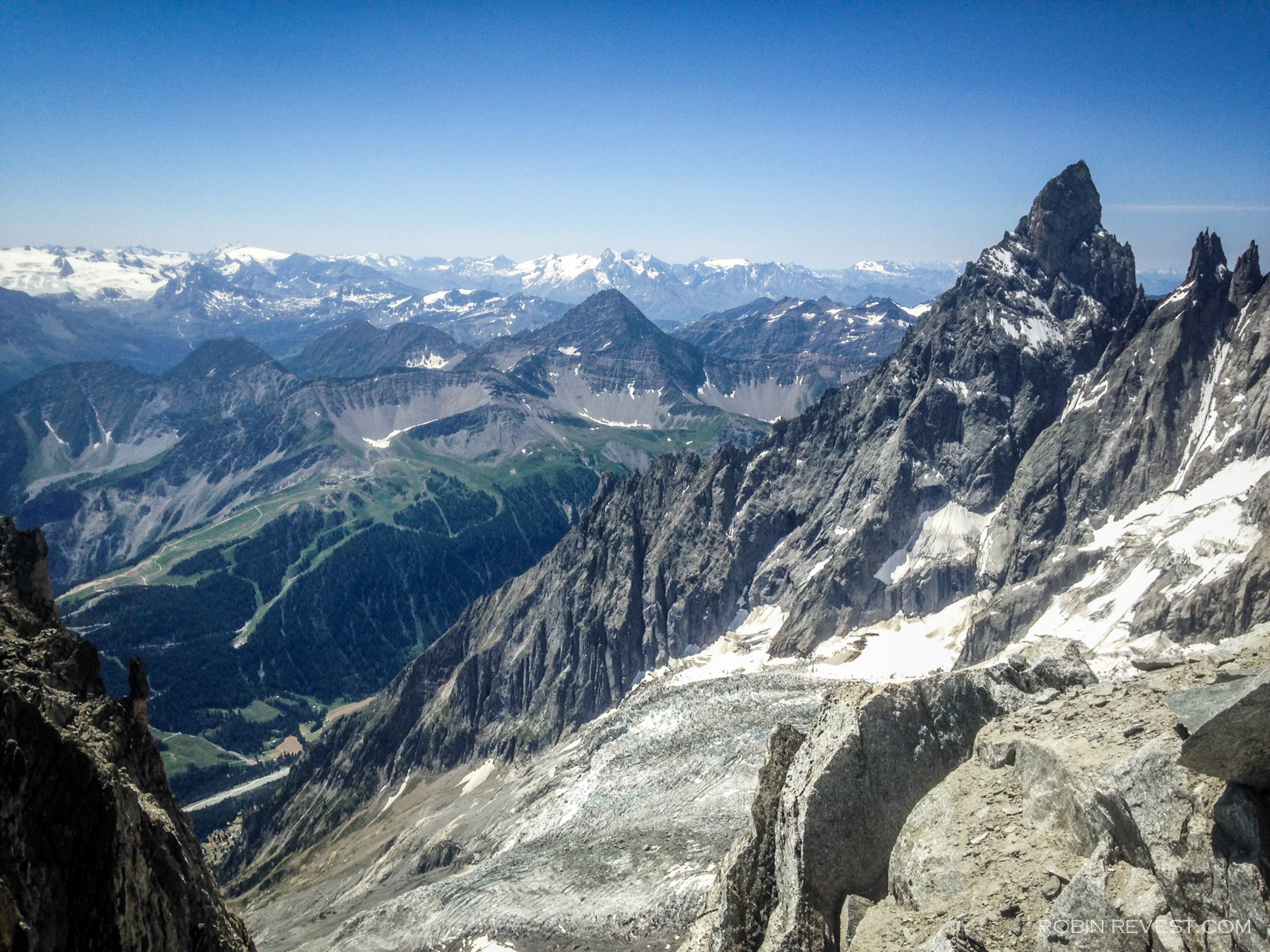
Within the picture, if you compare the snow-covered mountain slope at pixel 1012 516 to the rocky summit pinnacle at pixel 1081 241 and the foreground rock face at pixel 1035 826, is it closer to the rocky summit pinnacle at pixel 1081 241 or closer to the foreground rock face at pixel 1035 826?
the rocky summit pinnacle at pixel 1081 241

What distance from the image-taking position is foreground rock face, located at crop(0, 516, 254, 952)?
76.4 feet

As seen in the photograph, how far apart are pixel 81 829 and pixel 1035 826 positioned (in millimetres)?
29983

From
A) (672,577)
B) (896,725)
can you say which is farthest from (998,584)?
(896,725)

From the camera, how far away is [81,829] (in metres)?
25.3

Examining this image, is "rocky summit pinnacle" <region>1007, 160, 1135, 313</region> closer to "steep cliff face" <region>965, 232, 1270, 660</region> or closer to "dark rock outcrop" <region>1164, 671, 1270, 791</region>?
"steep cliff face" <region>965, 232, 1270, 660</region>

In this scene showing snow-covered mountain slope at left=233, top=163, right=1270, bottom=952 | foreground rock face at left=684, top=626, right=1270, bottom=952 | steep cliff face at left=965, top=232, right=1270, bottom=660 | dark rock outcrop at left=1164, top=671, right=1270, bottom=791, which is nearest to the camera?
dark rock outcrop at left=1164, top=671, right=1270, bottom=791

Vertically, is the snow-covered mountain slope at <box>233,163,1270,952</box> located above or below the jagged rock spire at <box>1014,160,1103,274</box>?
below

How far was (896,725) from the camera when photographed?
2916 cm

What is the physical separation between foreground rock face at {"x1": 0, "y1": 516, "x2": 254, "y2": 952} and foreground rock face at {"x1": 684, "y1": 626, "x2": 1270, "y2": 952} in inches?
827

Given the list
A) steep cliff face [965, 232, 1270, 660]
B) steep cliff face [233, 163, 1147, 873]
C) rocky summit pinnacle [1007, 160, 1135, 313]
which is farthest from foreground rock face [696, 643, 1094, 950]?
rocky summit pinnacle [1007, 160, 1135, 313]

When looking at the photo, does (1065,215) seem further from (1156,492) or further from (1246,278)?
(1156,492)

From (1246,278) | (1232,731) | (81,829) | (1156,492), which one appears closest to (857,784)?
(1232,731)

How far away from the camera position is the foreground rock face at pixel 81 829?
23.3m

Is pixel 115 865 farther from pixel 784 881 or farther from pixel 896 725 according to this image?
pixel 896 725
